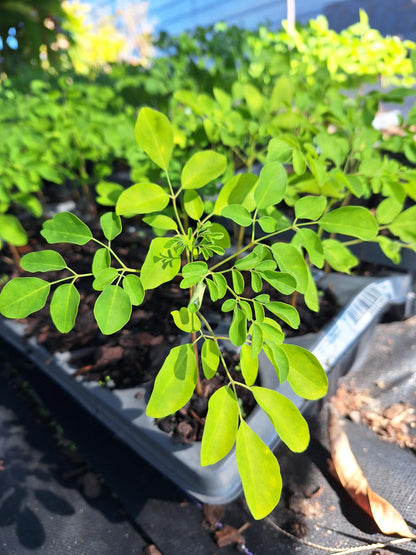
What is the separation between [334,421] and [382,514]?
233mm

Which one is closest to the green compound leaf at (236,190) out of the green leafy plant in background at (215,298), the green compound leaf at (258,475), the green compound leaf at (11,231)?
the green leafy plant in background at (215,298)

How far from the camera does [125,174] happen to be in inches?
74.5

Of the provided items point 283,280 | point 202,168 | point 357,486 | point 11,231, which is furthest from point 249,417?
point 11,231

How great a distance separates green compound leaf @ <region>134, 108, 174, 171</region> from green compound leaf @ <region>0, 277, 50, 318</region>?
0.79 feet

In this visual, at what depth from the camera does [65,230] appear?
51 centimetres

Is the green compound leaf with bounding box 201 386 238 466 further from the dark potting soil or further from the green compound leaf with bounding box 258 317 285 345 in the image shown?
the dark potting soil

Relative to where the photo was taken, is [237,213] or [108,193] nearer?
[237,213]

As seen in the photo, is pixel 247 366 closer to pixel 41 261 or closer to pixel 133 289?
pixel 133 289

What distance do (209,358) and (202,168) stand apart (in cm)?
28

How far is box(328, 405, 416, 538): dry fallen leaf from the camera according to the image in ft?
2.31

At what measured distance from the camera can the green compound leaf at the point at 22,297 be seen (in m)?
0.48

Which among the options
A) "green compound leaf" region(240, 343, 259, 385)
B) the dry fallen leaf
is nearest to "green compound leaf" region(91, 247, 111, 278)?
"green compound leaf" region(240, 343, 259, 385)

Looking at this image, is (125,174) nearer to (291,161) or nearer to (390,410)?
(291,161)

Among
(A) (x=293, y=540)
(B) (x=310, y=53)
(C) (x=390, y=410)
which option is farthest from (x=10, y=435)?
(B) (x=310, y=53)
